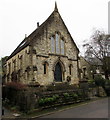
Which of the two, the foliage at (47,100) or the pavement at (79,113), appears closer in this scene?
the pavement at (79,113)

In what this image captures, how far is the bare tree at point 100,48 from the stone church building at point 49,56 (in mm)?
4664

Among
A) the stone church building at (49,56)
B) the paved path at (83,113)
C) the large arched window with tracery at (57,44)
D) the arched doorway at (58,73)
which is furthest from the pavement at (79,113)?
the large arched window with tracery at (57,44)

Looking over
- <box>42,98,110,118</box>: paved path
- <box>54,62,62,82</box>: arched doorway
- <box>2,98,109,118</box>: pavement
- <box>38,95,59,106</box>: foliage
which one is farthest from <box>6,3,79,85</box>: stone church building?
<box>42,98,110,118</box>: paved path

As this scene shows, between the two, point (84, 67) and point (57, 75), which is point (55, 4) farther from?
point (84, 67)

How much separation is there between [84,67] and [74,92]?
26932mm

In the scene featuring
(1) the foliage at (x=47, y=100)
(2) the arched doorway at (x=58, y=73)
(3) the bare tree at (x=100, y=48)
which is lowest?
(1) the foliage at (x=47, y=100)

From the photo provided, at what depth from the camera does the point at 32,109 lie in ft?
40.1

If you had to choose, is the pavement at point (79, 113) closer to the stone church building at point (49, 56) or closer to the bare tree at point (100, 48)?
the stone church building at point (49, 56)

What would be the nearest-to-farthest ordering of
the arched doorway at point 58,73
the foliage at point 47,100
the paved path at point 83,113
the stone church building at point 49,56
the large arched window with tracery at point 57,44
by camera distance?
the paved path at point 83,113 < the foliage at point 47,100 < the stone church building at point 49,56 < the arched doorway at point 58,73 < the large arched window with tracery at point 57,44

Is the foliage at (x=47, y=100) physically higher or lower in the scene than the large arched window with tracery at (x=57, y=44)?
lower

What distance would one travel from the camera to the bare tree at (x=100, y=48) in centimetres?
2738

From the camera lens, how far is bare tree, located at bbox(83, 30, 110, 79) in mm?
27375

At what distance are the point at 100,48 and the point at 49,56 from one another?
12228mm

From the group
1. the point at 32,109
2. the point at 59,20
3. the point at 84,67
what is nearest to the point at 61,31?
the point at 59,20
